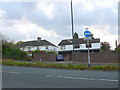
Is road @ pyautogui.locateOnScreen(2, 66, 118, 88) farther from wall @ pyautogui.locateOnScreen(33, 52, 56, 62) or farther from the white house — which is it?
the white house

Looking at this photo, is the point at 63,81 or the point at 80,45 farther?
the point at 80,45

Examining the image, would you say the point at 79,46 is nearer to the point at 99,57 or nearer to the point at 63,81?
the point at 99,57

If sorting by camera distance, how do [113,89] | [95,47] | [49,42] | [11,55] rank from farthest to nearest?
[49,42] < [95,47] < [11,55] < [113,89]

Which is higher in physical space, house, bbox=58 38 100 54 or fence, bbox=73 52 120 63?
house, bbox=58 38 100 54

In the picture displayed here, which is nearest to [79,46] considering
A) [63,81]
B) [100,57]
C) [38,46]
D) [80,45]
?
[80,45]

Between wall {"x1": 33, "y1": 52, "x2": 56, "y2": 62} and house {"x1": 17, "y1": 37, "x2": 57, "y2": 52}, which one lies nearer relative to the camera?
wall {"x1": 33, "y1": 52, "x2": 56, "y2": 62}

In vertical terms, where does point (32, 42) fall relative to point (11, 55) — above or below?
above

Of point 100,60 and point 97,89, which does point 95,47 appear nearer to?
point 100,60

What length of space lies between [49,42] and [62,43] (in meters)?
12.2

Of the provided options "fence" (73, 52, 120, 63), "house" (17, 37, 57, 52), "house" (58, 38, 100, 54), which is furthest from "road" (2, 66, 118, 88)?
"house" (17, 37, 57, 52)

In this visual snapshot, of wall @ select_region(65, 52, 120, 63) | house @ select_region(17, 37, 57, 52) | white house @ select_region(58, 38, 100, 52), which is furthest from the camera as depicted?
house @ select_region(17, 37, 57, 52)

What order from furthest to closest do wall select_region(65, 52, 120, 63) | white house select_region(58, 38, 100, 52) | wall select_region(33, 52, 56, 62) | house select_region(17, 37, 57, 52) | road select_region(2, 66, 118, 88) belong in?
1. house select_region(17, 37, 57, 52)
2. white house select_region(58, 38, 100, 52)
3. wall select_region(33, 52, 56, 62)
4. wall select_region(65, 52, 120, 63)
5. road select_region(2, 66, 118, 88)

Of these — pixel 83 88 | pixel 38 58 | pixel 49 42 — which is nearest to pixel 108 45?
pixel 49 42

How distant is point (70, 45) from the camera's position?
198 feet
